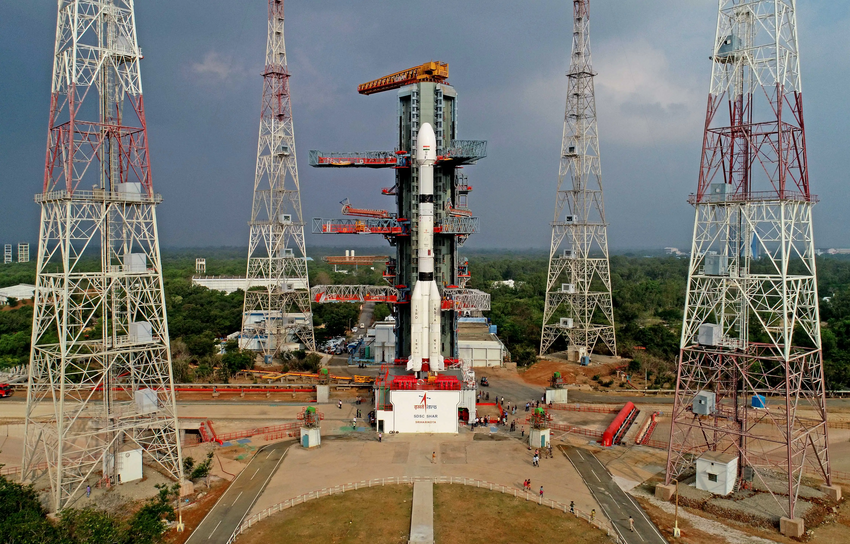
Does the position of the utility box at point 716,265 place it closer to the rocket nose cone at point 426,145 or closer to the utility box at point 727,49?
the utility box at point 727,49

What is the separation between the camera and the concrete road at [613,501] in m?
29.1

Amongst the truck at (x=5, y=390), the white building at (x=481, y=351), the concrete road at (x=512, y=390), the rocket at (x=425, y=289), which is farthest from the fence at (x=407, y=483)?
the truck at (x=5, y=390)

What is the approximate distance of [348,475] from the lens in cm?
3662

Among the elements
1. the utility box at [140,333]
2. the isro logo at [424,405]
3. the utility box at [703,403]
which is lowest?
the isro logo at [424,405]

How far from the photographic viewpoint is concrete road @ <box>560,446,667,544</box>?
2911 cm

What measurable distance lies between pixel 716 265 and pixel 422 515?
21.3 m

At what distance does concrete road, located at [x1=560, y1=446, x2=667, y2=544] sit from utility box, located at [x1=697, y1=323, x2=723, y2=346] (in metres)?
9.71

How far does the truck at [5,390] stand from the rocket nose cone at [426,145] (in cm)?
4119

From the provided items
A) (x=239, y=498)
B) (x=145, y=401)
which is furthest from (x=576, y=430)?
(x=145, y=401)

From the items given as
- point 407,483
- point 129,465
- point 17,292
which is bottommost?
point 407,483

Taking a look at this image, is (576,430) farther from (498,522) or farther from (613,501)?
(498,522)

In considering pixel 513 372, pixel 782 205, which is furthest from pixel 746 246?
pixel 513 372

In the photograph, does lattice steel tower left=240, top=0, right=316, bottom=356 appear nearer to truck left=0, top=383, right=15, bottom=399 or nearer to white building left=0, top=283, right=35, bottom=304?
truck left=0, top=383, right=15, bottom=399

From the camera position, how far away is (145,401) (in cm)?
3478
